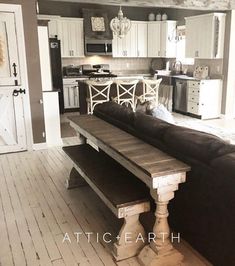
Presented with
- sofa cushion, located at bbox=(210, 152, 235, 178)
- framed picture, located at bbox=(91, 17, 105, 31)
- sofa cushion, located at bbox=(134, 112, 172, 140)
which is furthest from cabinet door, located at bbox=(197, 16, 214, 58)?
sofa cushion, located at bbox=(210, 152, 235, 178)

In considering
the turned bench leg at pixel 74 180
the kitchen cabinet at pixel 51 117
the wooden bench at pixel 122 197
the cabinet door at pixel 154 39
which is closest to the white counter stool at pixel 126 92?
the kitchen cabinet at pixel 51 117

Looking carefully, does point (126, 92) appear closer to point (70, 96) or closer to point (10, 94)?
point (70, 96)

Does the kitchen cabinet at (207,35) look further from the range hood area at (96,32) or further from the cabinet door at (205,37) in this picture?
the range hood area at (96,32)

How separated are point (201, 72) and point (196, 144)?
18.1 feet

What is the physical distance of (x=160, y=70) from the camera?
8836mm

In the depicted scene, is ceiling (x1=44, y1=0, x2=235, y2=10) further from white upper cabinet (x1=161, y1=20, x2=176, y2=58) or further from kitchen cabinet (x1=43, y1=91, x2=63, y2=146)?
kitchen cabinet (x1=43, y1=91, x2=63, y2=146)

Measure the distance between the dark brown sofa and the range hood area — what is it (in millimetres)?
5961

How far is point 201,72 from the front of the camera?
714 centimetres

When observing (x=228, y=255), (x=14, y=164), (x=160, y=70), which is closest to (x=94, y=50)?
(x=160, y=70)

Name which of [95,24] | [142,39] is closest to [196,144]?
[95,24]

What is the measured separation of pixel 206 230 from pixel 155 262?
42 centimetres

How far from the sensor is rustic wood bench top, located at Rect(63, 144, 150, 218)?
6.86ft

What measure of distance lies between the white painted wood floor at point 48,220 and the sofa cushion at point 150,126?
2.89 feet

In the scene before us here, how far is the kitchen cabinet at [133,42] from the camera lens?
27.5 ft
